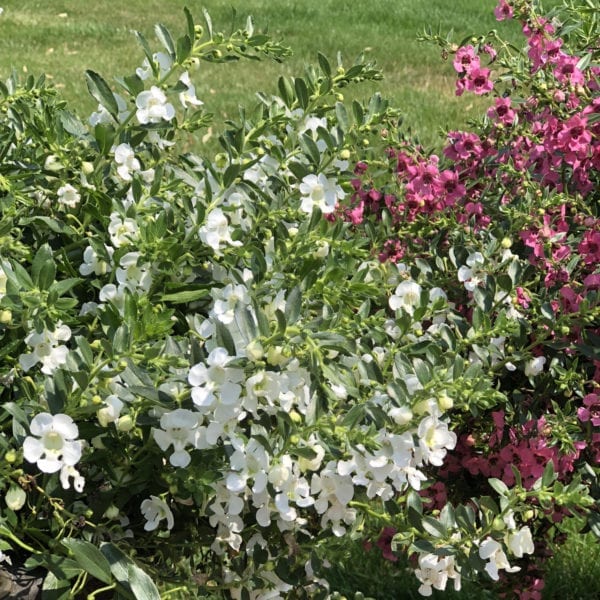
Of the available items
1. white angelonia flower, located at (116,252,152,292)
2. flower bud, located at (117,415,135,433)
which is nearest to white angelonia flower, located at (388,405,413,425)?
flower bud, located at (117,415,135,433)

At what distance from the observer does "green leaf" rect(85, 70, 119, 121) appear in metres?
2.03

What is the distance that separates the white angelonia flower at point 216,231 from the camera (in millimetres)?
1887

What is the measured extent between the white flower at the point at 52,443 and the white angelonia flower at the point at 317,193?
2.13ft

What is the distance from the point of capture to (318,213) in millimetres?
1979

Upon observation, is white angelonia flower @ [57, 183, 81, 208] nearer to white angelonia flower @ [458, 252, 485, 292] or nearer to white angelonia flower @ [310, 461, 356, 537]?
white angelonia flower @ [310, 461, 356, 537]

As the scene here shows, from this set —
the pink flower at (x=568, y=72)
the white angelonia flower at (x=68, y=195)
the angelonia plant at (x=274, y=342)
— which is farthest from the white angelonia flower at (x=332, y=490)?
the pink flower at (x=568, y=72)

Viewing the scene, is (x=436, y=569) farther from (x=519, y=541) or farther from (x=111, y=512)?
(x=111, y=512)

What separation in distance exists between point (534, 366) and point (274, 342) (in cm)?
78

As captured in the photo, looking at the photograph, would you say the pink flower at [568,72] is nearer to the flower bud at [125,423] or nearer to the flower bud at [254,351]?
the flower bud at [254,351]

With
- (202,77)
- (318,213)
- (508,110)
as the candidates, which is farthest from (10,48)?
(318,213)

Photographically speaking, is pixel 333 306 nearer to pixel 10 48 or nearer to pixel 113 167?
pixel 113 167

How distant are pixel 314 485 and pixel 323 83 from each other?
30.7 inches

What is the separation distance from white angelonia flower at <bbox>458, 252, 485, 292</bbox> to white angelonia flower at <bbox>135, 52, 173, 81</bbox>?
28.7 inches

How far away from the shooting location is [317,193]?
6.56 ft
